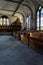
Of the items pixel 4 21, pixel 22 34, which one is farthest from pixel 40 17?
pixel 4 21

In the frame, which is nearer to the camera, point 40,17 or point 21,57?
point 21,57

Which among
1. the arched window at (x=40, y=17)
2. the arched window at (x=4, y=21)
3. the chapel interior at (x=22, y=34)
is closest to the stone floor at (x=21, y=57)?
the chapel interior at (x=22, y=34)

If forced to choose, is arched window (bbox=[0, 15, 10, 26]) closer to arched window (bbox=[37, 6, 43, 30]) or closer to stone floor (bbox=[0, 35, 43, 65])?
arched window (bbox=[37, 6, 43, 30])

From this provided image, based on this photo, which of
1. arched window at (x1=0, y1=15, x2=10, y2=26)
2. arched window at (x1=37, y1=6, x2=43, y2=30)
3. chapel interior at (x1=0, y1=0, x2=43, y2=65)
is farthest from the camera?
arched window at (x1=0, y1=15, x2=10, y2=26)

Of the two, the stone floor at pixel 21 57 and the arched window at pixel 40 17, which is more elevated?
the arched window at pixel 40 17

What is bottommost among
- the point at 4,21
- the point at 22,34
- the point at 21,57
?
the point at 21,57

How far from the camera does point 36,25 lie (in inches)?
372

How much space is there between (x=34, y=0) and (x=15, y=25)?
22.9 feet

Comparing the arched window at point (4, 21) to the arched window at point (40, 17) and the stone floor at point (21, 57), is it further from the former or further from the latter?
the stone floor at point (21, 57)

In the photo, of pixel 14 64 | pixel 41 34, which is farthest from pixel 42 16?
pixel 14 64

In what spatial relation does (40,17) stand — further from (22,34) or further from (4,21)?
(4,21)

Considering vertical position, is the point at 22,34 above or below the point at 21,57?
above

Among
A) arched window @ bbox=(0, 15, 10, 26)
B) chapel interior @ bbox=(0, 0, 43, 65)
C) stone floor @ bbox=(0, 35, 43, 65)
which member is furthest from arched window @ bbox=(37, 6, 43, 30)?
arched window @ bbox=(0, 15, 10, 26)

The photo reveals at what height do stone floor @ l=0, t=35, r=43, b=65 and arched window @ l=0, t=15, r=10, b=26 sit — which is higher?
arched window @ l=0, t=15, r=10, b=26
